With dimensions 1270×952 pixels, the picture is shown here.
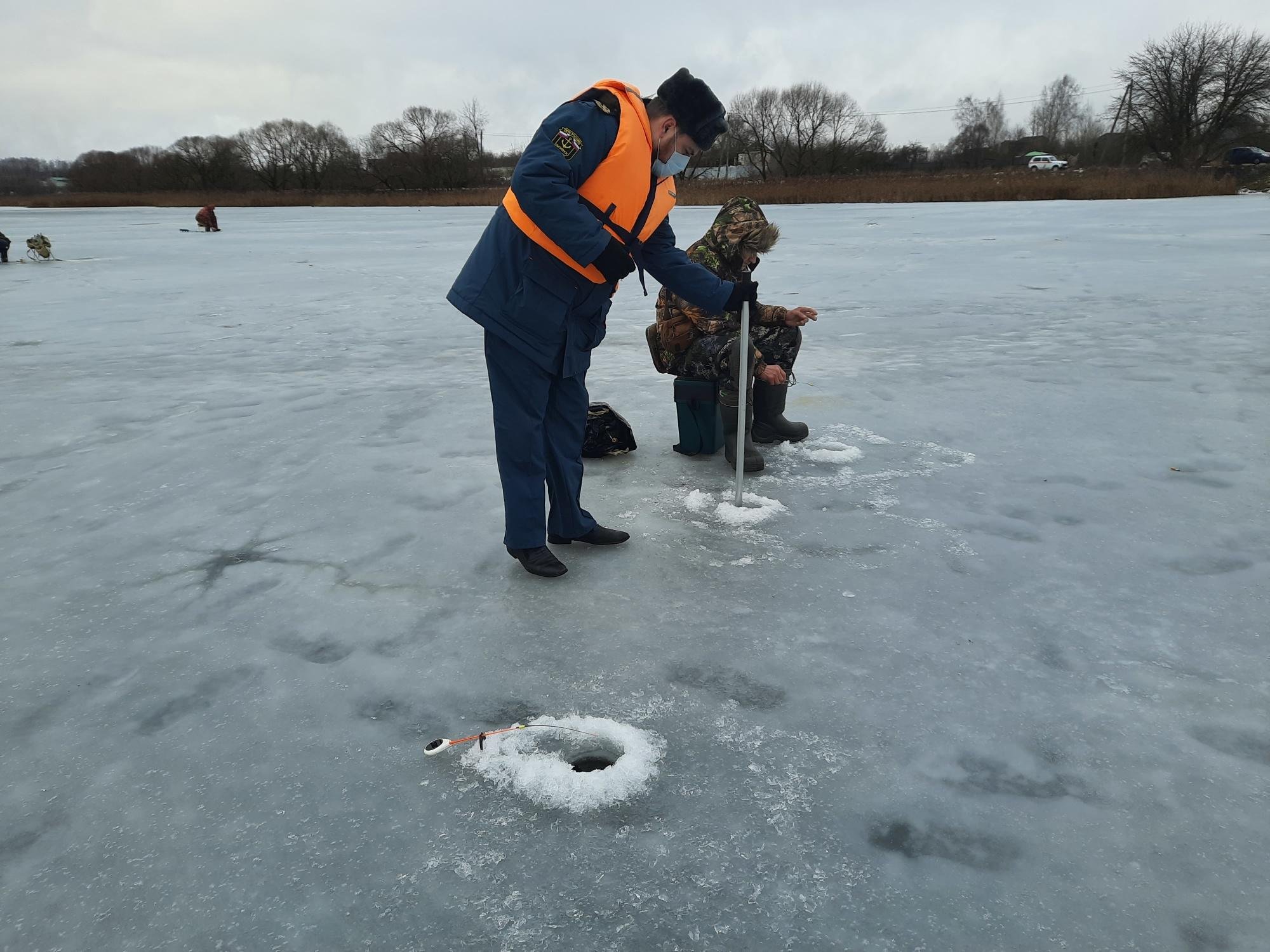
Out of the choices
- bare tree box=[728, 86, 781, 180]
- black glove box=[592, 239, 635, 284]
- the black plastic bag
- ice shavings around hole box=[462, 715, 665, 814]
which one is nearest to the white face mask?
black glove box=[592, 239, 635, 284]

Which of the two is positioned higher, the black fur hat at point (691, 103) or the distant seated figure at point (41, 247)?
the black fur hat at point (691, 103)

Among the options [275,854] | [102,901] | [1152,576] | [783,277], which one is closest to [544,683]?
[275,854]

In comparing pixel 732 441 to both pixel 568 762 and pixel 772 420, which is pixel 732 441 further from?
pixel 568 762

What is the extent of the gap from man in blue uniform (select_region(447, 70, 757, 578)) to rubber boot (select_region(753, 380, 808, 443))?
1250 mm

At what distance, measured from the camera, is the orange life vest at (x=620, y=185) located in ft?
8.36

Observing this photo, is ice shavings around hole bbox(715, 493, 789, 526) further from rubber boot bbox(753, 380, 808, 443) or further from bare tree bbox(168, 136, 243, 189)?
bare tree bbox(168, 136, 243, 189)

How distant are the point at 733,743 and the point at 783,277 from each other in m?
9.14

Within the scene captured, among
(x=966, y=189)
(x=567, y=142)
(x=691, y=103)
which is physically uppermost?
(x=966, y=189)

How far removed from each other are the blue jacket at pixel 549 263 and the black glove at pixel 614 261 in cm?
6

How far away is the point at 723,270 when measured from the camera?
3803mm

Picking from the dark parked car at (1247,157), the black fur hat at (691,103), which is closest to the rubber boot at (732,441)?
the black fur hat at (691,103)

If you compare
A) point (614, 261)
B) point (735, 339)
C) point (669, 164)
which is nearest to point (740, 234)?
point (735, 339)

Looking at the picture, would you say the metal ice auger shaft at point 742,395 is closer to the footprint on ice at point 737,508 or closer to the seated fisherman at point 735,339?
the footprint on ice at point 737,508

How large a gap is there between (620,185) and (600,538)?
1.23 metres
